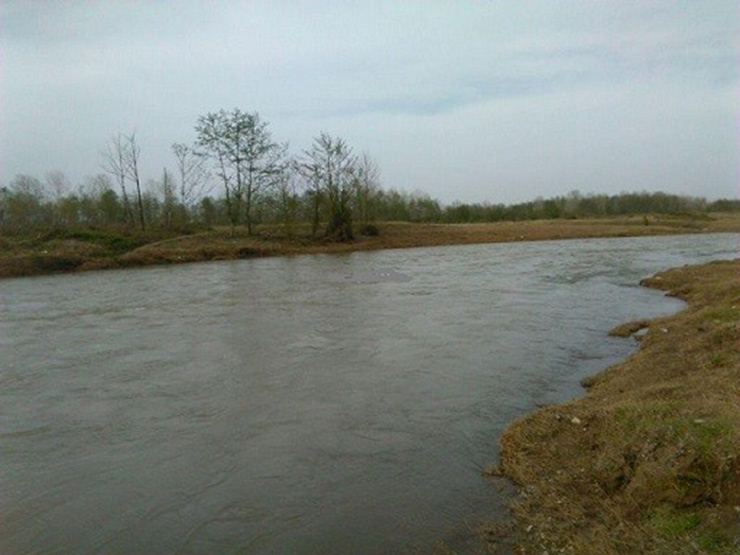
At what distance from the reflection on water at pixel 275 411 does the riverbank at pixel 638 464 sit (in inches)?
23.9

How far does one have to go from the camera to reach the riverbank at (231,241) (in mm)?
34906

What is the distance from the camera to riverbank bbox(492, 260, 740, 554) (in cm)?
457

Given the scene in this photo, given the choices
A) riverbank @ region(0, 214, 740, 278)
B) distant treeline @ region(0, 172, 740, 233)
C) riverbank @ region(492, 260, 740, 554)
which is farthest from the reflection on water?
distant treeline @ region(0, 172, 740, 233)

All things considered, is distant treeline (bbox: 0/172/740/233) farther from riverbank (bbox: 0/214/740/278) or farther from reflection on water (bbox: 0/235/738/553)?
reflection on water (bbox: 0/235/738/553)

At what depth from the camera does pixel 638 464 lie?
552cm

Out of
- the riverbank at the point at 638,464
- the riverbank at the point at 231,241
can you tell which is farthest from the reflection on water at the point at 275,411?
the riverbank at the point at 231,241

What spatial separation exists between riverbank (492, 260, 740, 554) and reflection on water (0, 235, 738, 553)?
1.99 feet

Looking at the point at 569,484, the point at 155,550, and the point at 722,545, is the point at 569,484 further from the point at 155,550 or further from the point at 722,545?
the point at 155,550

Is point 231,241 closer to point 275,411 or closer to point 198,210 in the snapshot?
point 198,210

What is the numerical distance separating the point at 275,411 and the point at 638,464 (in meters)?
5.34

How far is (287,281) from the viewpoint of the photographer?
26.5 metres

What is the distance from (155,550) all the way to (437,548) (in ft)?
8.79

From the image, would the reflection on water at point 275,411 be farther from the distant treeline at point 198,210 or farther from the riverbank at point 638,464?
the distant treeline at point 198,210

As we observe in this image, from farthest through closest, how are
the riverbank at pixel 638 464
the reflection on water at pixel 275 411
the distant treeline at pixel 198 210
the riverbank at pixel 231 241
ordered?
the distant treeline at pixel 198 210 < the riverbank at pixel 231 241 < the reflection on water at pixel 275 411 < the riverbank at pixel 638 464
